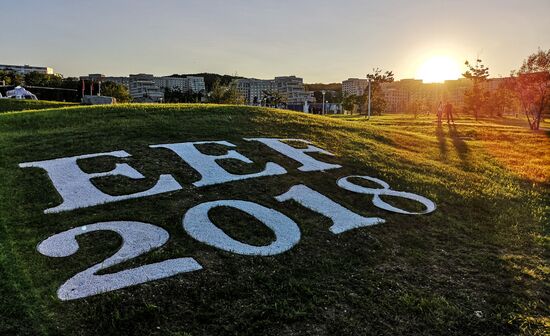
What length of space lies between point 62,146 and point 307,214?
696cm

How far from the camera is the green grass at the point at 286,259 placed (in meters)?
4.95

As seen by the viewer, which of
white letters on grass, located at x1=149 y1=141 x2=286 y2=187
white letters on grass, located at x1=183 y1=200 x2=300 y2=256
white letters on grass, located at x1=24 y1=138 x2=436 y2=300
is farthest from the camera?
white letters on grass, located at x1=149 y1=141 x2=286 y2=187

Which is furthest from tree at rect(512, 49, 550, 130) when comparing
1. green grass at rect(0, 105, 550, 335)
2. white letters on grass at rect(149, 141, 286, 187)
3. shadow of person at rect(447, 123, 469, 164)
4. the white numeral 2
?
the white numeral 2

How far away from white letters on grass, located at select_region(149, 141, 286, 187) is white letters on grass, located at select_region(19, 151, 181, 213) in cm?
83

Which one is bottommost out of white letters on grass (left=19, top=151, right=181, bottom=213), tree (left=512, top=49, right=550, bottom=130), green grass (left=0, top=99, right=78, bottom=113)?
white letters on grass (left=19, top=151, right=181, bottom=213)

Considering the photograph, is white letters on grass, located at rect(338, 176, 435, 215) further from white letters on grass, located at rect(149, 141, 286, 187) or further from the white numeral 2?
the white numeral 2

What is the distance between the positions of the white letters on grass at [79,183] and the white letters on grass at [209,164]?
83cm

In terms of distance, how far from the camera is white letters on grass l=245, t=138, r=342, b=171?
463 inches

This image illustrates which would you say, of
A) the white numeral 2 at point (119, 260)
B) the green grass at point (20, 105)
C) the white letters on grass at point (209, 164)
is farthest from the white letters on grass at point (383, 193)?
the green grass at point (20, 105)

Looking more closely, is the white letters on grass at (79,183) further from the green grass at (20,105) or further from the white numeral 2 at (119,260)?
the green grass at (20,105)

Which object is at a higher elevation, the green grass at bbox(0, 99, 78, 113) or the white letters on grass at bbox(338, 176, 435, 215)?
the green grass at bbox(0, 99, 78, 113)

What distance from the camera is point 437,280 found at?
632 cm

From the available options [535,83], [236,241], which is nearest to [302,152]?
[236,241]

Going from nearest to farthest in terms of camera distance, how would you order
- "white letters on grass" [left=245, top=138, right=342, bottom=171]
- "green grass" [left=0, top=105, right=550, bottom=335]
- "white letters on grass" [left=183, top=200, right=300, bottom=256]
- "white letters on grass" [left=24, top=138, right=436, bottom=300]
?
"green grass" [left=0, top=105, right=550, bottom=335] < "white letters on grass" [left=24, top=138, right=436, bottom=300] < "white letters on grass" [left=183, top=200, right=300, bottom=256] < "white letters on grass" [left=245, top=138, right=342, bottom=171]
